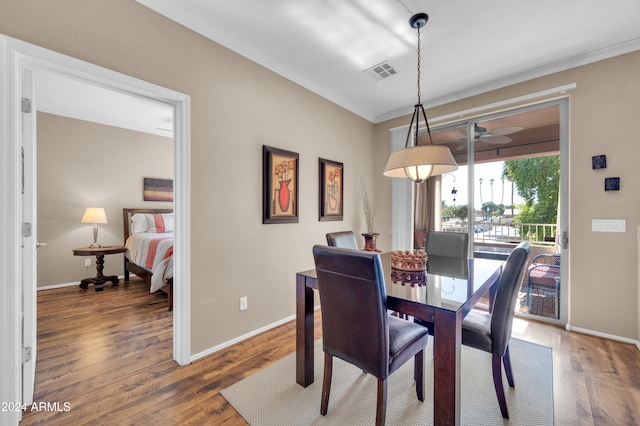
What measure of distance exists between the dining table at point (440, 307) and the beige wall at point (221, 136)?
0.91 meters

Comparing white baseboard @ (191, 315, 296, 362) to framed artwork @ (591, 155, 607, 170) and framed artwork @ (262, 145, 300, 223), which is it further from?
framed artwork @ (591, 155, 607, 170)

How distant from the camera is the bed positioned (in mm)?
3277

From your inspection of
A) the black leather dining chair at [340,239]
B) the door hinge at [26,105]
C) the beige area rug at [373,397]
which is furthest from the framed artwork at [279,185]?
Answer: the door hinge at [26,105]

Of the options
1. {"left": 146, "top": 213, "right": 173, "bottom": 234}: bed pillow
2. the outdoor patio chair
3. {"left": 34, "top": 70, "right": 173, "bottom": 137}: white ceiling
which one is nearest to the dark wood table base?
{"left": 146, "top": 213, "right": 173, "bottom": 234}: bed pillow

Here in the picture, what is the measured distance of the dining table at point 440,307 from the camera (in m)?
1.23

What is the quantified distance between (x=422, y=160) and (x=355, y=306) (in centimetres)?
105

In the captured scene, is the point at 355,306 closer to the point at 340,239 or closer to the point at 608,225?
the point at 340,239

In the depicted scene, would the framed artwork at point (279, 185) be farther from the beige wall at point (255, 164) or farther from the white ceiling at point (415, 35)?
the white ceiling at point (415, 35)

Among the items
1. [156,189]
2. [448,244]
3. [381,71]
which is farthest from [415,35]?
[156,189]

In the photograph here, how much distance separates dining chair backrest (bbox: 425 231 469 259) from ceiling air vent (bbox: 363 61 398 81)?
1818 millimetres

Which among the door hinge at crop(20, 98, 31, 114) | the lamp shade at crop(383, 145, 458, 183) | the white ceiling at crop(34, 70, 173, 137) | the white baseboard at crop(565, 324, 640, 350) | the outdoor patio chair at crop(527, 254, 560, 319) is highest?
the white ceiling at crop(34, 70, 173, 137)

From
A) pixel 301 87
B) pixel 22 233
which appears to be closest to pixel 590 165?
pixel 301 87

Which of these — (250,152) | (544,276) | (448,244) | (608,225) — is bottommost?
(544,276)

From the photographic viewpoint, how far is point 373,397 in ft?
5.70
